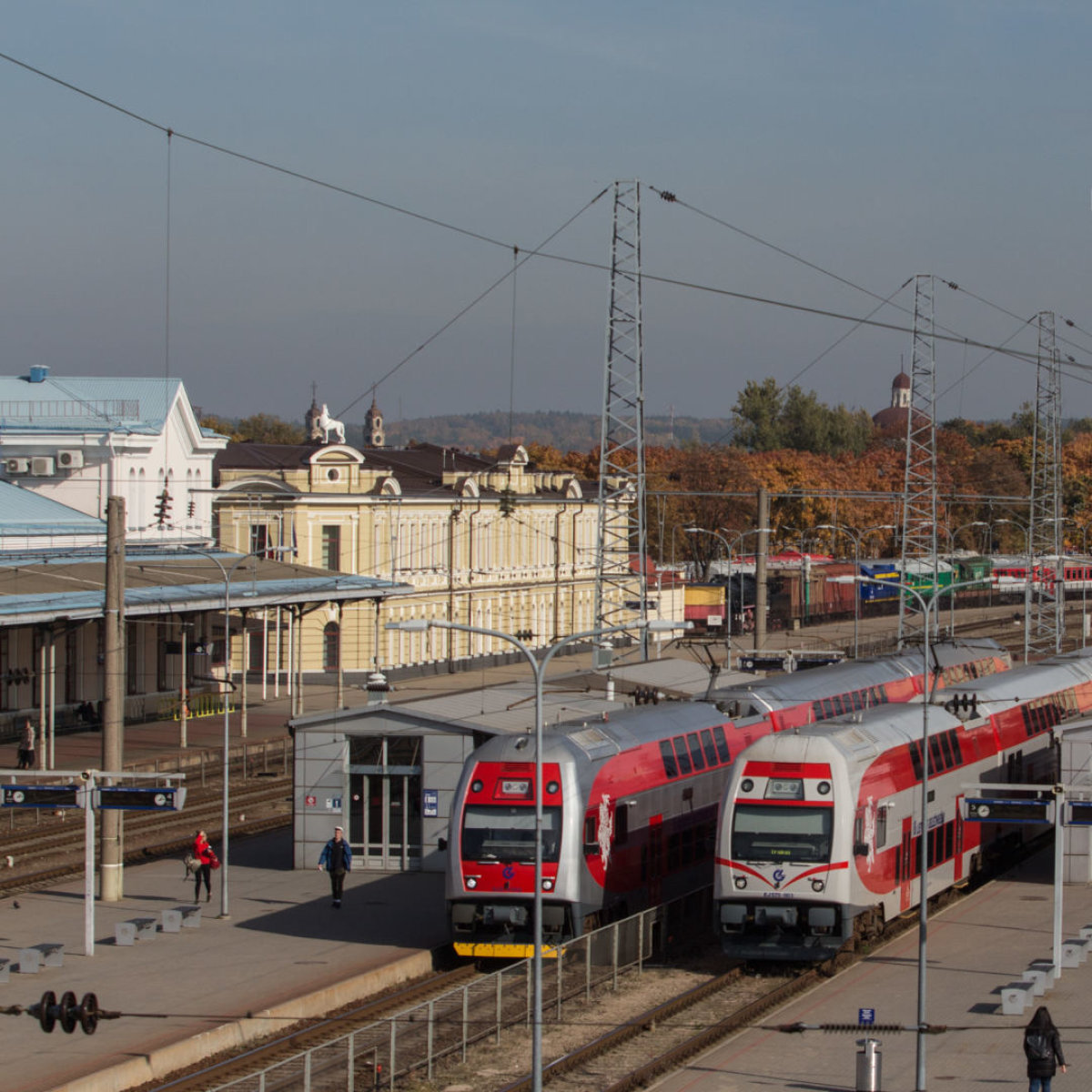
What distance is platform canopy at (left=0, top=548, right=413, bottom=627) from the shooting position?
163 feet

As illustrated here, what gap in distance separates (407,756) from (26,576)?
2293 cm

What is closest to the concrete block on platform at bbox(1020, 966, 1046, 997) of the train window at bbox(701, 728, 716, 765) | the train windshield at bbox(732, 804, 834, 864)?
the train windshield at bbox(732, 804, 834, 864)

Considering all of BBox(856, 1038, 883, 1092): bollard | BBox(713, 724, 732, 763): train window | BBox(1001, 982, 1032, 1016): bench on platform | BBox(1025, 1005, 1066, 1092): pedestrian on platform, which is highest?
BBox(713, 724, 732, 763): train window

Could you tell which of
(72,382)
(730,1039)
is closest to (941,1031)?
(730,1039)

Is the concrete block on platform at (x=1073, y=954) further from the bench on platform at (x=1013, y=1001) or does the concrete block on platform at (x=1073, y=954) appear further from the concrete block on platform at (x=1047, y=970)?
the bench on platform at (x=1013, y=1001)

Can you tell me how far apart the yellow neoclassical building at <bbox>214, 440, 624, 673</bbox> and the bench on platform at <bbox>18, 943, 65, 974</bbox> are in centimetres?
4170

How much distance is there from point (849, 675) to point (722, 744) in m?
9.50

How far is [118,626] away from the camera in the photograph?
102 ft

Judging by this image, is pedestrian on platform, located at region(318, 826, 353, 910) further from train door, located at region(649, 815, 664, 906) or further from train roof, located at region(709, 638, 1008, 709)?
train roof, located at region(709, 638, 1008, 709)

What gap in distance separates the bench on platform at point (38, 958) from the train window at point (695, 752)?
36.6 ft

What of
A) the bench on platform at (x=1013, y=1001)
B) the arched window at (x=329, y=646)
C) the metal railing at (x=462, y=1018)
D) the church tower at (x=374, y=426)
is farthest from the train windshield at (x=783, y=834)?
the church tower at (x=374, y=426)

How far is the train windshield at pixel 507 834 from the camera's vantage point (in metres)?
26.1

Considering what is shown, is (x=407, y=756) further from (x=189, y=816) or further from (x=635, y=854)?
(x=189, y=816)

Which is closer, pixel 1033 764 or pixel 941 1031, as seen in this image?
pixel 941 1031
